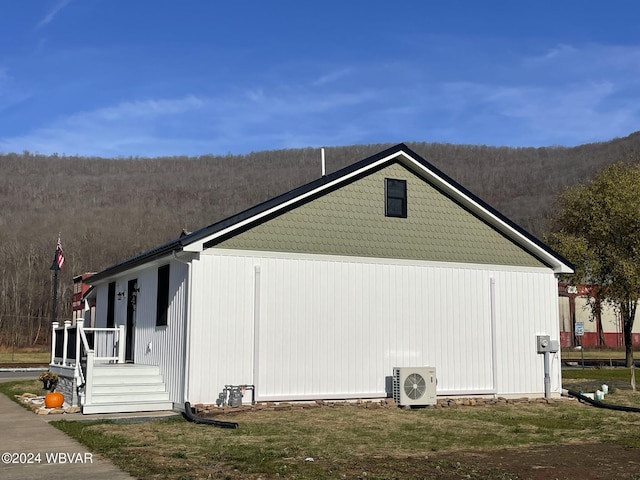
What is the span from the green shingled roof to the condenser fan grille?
301 cm

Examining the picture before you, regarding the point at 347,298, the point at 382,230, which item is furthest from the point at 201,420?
the point at 382,230

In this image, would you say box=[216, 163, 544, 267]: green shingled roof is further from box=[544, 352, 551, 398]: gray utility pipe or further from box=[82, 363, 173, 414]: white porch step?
box=[82, 363, 173, 414]: white porch step

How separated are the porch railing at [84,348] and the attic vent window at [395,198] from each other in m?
7.82

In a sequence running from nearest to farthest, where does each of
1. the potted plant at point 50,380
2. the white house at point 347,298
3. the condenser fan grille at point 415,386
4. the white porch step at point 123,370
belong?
the white house at point 347,298 → the white porch step at point 123,370 → the condenser fan grille at point 415,386 → the potted plant at point 50,380

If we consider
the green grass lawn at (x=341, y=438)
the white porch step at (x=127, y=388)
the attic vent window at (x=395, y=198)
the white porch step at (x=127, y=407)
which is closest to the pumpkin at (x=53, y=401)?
the white porch step at (x=127, y=388)

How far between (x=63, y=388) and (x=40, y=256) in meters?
66.4

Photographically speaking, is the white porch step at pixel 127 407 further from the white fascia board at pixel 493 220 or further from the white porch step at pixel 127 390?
the white fascia board at pixel 493 220

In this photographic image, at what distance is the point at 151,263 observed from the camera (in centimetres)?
1661

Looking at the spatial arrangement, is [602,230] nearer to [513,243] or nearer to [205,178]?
[513,243]

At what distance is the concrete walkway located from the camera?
8.04 meters

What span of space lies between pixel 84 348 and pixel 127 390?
Answer: 1.54 meters

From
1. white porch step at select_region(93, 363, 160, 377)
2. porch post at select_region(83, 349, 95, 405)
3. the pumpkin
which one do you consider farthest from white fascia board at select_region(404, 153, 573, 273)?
the pumpkin

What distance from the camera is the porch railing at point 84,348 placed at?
14.7 metres

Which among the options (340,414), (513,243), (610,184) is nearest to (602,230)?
(610,184)
